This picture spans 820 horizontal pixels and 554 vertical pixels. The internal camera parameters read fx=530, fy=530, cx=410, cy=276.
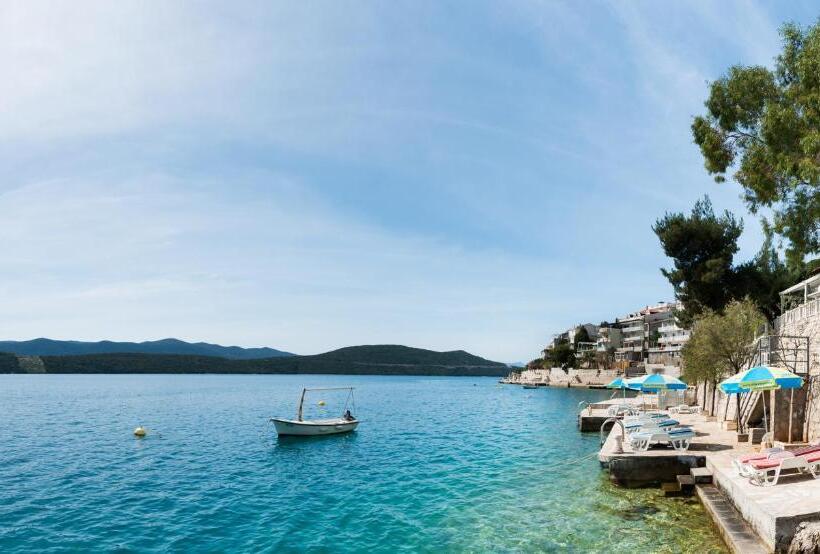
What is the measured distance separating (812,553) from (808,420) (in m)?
11.9

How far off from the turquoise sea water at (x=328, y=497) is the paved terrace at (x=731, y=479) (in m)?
1.10

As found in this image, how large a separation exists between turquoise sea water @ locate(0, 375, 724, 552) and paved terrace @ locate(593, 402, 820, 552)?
1.10 m

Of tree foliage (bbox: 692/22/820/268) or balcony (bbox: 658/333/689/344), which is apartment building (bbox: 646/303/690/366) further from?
tree foliage (bbox: 692/22/820/268)

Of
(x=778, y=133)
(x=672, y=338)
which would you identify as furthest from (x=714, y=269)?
(x=672, y=338)

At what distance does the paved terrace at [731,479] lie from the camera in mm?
10727

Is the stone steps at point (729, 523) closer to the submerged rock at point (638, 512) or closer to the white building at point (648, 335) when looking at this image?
the submerged rock at point (638, 512)

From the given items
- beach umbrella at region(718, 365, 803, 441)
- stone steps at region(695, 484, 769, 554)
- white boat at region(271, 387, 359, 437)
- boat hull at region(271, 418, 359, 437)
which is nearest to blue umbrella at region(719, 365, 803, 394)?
beach umbrella at region(718, 365, 803, 441)

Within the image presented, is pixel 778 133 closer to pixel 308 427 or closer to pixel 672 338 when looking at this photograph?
pixel 308 427

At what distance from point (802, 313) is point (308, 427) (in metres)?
30.4

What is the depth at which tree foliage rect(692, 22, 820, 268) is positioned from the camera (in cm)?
1591

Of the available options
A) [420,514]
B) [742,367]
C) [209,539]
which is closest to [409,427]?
[742,367]

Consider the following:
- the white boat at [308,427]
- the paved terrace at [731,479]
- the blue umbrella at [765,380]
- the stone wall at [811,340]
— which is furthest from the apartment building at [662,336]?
the blue umbrella at [765,380]

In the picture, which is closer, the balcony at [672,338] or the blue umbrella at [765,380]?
the blue umbrella at [765,380]

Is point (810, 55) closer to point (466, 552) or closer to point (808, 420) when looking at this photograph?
point (808, 420)
